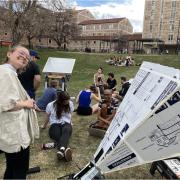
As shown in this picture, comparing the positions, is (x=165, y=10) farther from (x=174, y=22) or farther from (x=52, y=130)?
(x=52, y=130)

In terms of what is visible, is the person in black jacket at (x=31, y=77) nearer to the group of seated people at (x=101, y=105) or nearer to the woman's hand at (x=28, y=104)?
the group of seated people at (x=101, y=105)

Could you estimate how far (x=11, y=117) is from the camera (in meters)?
2.68

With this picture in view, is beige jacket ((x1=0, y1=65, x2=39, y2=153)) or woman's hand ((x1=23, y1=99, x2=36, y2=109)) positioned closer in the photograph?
beige jacket ((x1=0, y1=65, x2=39, y2=153))

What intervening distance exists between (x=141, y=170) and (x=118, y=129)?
5.61ft

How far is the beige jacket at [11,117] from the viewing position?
261cm

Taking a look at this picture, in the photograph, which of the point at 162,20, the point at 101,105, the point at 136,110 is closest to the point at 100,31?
the point at 162,20

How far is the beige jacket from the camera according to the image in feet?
8.55

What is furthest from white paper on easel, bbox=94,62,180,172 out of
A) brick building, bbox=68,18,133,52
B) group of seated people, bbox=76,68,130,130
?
brick building, bbox=68,18,133,52

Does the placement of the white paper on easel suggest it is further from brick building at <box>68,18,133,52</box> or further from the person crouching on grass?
Result: brick building at <box>68,18,133,52</box>

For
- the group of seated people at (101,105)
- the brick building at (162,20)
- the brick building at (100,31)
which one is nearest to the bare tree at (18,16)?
the group of seated people at (101,105)

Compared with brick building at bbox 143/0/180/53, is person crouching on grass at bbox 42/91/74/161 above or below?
below

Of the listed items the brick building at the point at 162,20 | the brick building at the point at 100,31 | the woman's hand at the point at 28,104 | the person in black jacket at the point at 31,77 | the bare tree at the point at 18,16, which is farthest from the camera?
the brick building at the point at 100,31

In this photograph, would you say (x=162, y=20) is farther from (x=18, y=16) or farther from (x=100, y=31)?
(x=18, y=16)

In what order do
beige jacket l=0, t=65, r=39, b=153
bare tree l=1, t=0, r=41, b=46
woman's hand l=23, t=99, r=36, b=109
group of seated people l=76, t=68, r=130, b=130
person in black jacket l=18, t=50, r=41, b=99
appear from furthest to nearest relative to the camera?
bare tree l=1, t=0, r=41, b=46 → group of seated people l=76, t=68, r=130, b=130 → person in black jacket l=18, t=50, r=41, b=99 → woman's hand l=23, t=99, r=36, b=109 → beige jacket l=0, t=65, r=39, b=153
